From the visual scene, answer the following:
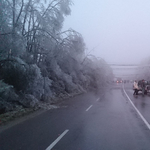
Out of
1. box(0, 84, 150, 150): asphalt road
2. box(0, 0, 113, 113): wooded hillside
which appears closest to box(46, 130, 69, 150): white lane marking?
box(0, 84, 150, 150): asphalt road

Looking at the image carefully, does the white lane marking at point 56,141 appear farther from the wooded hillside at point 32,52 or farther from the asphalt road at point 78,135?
the wooded hillside at point 32,52

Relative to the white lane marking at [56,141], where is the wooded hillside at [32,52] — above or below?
above

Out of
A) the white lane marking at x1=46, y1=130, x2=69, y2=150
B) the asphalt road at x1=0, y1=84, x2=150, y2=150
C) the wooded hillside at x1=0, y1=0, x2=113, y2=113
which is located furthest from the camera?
the wooded hillside at x1=0, y1=0, x2=113, y2=113

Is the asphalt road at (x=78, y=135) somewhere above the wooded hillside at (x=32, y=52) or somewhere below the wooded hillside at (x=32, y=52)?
below

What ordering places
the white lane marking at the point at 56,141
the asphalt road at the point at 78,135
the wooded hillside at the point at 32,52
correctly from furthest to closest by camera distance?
the wooded hillside at the point at 32,52 < the asphalt road at the point at 78,135 < the white lane marking at the point at 56,141

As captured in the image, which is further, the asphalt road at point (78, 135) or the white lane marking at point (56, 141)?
the asphalt road at point (78, 135)

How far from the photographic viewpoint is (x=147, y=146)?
690 centimetres

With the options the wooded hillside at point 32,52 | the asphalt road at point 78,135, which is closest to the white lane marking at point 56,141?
the asphalt road at point 78,135

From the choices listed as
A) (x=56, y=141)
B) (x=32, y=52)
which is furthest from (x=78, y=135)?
(x=32, y=52)

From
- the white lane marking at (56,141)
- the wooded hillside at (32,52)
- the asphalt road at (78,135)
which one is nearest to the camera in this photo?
the white lane marking at (56,141)

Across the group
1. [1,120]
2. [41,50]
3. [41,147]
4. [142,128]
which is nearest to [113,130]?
[142,128]

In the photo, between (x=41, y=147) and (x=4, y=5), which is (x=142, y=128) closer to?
(x=41, y=147)

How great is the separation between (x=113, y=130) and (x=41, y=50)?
46.6 feet

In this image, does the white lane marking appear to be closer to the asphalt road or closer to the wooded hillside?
the asphalt road
